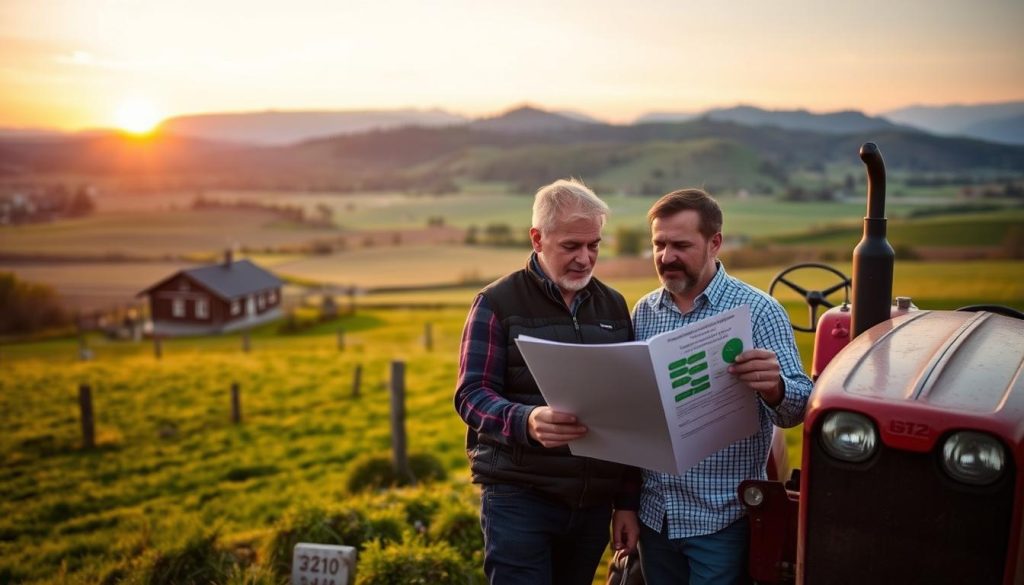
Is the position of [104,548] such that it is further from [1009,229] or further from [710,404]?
[1009,229]

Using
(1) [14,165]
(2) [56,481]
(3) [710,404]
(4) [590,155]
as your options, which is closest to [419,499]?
(3) [710,404]

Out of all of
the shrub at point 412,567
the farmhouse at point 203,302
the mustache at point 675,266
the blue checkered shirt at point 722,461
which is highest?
the mustache at point 675,266

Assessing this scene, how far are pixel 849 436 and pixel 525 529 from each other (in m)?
1.24

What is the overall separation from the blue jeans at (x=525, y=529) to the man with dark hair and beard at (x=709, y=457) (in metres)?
0.28

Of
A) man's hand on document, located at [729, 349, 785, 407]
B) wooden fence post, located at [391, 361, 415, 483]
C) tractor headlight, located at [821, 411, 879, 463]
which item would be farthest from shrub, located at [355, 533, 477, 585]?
wooden fence post, located at [391, 361, 415, 483]

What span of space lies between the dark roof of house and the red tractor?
1753 inches

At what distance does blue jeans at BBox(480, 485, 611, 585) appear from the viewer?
2.87 metres

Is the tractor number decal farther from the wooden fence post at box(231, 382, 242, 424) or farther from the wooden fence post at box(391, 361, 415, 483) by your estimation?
the wooden fence post at box(231, 382, 242, 424)

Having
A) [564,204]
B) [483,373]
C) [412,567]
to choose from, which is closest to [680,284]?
[564,204]

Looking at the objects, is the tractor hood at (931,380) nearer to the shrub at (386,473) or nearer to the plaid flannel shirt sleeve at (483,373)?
the plaid flannel shirt sleeve at (483,373)

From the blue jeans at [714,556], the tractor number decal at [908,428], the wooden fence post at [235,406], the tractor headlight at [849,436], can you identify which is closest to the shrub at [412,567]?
the blue jeans at [714,556]

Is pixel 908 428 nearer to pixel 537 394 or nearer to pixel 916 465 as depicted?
pixel 916 465

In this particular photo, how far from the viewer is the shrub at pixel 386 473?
310 inches

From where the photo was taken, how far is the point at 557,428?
253 cm
